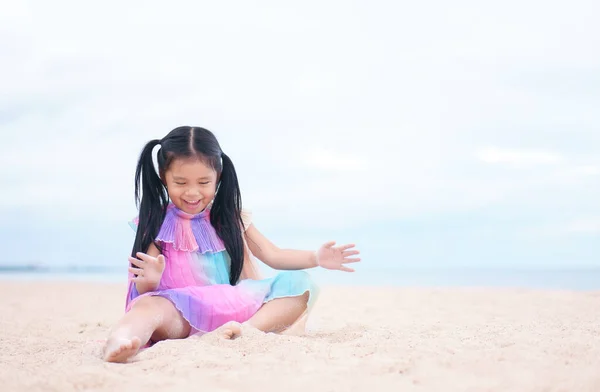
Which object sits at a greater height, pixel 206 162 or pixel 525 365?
pixel 206 162

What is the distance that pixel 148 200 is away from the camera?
396 centimetres

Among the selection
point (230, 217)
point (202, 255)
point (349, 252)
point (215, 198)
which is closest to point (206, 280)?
point (202, 255)

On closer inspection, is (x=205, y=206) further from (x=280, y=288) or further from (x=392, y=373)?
(x=392, y=373)

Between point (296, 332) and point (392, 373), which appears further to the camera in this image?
point (296, 332)

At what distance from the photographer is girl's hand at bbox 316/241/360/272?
3945 mm

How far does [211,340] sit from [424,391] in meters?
1.30

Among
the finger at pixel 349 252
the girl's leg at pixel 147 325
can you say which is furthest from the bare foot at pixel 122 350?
the finger at pixel 349 252

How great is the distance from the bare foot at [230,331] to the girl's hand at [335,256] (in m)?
0.79

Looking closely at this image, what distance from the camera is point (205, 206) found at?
4.00m

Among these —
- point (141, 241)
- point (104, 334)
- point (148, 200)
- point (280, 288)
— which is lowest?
point (104, 334)

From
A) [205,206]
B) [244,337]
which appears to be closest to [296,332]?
[244,337]

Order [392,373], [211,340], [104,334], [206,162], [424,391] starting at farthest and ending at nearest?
1. [104,334]
2. [206,162]
3. [211,340]
4. [392,373]
5. [424,391]

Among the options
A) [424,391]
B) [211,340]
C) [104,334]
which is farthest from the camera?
[104,334]

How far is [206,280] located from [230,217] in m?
0.44
